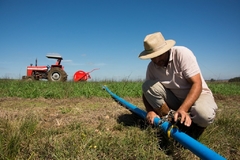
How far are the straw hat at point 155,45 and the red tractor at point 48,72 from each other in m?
9.19

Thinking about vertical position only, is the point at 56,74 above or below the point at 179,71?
above

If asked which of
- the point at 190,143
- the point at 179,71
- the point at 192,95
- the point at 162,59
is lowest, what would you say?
the point at 190,143

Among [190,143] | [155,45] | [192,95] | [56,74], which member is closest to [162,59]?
[155,45]

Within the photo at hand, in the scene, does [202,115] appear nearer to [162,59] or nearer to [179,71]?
[179,71]

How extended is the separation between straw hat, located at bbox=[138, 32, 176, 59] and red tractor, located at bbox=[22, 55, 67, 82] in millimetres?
9188

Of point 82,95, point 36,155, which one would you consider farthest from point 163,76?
point 82,95

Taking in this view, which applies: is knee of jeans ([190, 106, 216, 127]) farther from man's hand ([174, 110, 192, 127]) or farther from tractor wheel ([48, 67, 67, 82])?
tractor wheel ([48, 67, 67, 82])

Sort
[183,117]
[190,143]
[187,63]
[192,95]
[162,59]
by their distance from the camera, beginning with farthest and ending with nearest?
[162,59], [187,63], [192,95], [183,117], [190,143]

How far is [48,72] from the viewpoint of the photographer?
10.9 metres

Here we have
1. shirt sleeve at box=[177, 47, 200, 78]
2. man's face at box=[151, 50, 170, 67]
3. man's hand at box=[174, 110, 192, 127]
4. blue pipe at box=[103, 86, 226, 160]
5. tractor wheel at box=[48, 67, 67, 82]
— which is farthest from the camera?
tractor wheel at box=[48, 67, 67, 82]

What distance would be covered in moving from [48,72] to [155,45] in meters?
9.98

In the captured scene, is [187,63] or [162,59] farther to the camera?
[162,59]

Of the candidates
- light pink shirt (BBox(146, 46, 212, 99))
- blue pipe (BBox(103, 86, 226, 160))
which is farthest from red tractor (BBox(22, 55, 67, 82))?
blue pipe (BBox(103, 86, 226, 160))

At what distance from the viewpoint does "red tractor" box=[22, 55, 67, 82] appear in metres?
10.6
